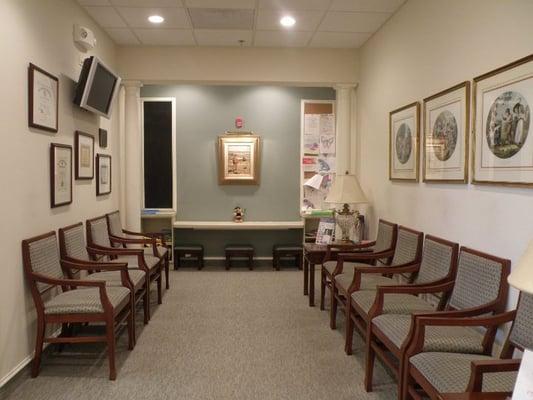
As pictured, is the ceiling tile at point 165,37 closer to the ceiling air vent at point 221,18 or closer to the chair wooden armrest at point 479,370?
the ceiling air vent at point 221,18

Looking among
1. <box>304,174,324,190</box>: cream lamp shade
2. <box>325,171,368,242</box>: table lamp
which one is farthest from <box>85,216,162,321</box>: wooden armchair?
<box>304,174,324,190</box>: cream lamp shade

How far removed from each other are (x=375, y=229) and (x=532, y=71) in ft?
9.70

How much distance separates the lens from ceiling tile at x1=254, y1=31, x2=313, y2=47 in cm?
505

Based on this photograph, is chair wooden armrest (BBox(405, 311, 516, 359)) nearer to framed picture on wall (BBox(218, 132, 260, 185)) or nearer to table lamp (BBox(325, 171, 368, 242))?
table lamp (BBox(325, 171, 368, 242))

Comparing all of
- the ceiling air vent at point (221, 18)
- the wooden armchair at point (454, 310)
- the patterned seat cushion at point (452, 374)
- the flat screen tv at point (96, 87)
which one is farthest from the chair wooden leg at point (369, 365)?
the ceiling air vent at point (221, 18)

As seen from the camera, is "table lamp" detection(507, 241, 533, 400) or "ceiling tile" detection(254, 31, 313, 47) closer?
"table lamp" detection(507, 241, 533, 400)

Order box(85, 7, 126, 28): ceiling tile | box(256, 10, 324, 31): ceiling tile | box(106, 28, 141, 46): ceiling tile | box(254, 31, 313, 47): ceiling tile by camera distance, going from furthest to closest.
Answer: box(254, 31, 313, 47): ceiling tile, box(106, 28, 141, 46): ceiling tile, box(256, 10, 324, 31): ceiling tile, box(85, 7, 126, 28): ceiling tile

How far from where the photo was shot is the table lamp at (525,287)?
1243mm

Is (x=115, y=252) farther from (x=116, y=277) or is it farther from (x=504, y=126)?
(x=504, y=126)

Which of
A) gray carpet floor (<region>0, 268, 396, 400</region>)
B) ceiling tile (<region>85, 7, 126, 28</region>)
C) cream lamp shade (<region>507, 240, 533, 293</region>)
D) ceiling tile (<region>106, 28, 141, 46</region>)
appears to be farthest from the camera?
ceiling tile (<region>106, 28, 141, 46</region>)

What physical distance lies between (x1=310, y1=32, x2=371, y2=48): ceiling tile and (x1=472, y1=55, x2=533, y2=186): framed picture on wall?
2.53 m

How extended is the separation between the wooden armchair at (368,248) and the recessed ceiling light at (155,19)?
2.97m

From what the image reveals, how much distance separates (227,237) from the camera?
6781mm

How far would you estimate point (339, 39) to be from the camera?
5.27 m
